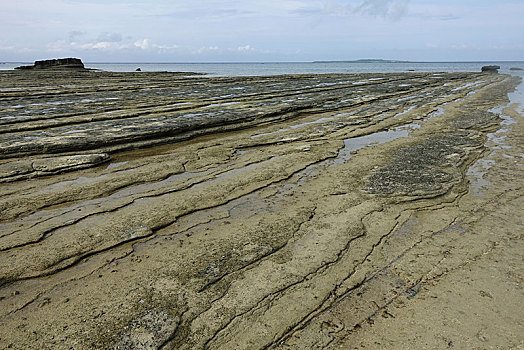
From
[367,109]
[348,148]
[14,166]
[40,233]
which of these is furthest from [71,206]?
[367,109]

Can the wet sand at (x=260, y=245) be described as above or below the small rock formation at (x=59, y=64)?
below

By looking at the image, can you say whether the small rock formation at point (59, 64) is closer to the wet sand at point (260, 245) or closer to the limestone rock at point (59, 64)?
the limestone rock at point (59, 64)

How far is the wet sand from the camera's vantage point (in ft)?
9.14

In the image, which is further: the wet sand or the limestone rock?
the limestone rock

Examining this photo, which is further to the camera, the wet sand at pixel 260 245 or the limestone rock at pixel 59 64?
the limestone rock at pixel 59 64

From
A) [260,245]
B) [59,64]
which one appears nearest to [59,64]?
[59,64]

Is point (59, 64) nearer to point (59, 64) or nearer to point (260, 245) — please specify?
point (59, 64)

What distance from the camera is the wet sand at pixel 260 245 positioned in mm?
2787

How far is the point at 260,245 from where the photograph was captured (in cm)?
407

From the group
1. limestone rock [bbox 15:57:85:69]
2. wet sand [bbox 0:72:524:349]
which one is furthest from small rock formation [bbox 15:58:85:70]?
wet sand [bbox 0:72:524:349]

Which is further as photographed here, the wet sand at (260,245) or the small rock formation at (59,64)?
the small rock formation at (59,64)

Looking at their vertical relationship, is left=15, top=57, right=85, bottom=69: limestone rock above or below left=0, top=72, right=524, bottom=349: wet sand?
above

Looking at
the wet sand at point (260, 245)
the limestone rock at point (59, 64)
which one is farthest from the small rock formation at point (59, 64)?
the wet sand at point (260, 245)

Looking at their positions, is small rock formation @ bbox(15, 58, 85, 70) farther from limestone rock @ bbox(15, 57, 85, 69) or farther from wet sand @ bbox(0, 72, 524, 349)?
wet sand @ bbox(0, 72, 524, 349)
